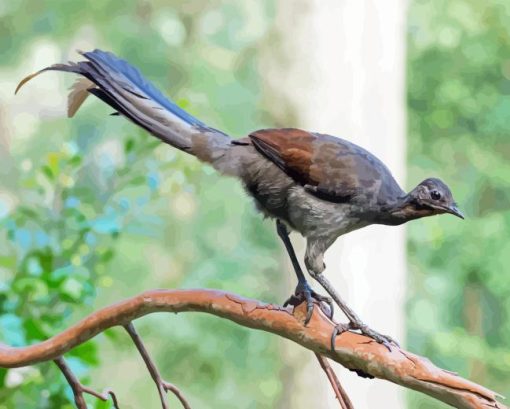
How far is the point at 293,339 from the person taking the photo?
81cm

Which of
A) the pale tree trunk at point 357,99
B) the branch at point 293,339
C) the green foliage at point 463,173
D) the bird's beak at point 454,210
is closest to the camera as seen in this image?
the branch at point 293,339

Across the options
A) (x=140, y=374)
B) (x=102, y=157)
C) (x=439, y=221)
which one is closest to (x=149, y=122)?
(x=102, y=157)

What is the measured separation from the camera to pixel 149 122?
0.89m

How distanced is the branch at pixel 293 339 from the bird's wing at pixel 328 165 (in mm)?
134

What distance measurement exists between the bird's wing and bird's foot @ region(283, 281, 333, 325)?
10 centimetres

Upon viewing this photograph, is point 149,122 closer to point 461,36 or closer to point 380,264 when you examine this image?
point 380,264

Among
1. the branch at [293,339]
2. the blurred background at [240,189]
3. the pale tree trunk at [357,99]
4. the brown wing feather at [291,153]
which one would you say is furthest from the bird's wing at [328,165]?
the pale tree trunk at [357,99]

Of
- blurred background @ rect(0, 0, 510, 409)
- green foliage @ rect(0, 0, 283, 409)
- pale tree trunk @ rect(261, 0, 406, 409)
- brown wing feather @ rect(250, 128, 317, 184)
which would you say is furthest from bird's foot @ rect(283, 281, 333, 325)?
green foliage @ rect(0, 0, 283, 409)

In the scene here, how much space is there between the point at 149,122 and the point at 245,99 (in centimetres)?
201

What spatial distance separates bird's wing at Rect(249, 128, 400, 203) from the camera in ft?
2.86

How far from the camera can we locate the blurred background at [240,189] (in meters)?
1.62

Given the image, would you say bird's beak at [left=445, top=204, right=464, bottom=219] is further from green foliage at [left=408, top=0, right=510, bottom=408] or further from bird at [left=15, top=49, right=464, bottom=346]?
green foliage at [left=408, top=0, right=510, bottom=408]

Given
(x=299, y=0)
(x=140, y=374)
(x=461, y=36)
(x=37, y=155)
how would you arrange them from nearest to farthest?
(x=299, y=0), (x=461, y=36), (x=37, y=155), (x=140, y=374)

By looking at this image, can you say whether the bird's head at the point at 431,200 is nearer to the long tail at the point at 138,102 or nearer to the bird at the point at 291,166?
the bird at the point at 291,166
